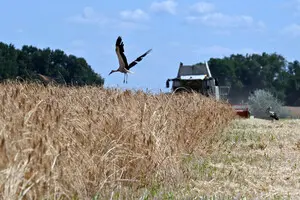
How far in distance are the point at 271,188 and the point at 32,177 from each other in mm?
3985

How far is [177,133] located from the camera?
10422 millimetres

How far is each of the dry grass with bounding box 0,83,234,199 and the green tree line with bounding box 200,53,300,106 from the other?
73.9 meters

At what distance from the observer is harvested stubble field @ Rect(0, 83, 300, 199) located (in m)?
5.45

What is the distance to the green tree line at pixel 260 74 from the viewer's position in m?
85.1

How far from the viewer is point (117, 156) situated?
294 inches

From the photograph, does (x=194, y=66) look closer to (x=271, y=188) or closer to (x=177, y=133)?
(x=177, y=133)

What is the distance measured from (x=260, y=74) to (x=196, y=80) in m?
65.6

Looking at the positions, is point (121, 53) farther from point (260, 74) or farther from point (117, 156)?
point (260, 74)

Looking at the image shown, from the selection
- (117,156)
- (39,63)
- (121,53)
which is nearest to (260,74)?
(39,63)

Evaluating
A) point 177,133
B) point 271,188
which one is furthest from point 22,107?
point 177,133

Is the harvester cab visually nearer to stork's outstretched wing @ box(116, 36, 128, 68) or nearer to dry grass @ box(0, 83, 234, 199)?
stork's outstretched wing @ box(116, 36, 128, 68)

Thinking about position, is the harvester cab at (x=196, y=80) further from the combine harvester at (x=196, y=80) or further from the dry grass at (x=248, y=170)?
the dry grass at (x=248, y=170)

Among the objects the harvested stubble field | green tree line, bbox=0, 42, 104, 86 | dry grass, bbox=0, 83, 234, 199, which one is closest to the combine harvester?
green tree line, bbox=0, 42, 104, 86

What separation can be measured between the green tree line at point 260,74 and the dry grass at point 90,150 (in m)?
73.9
